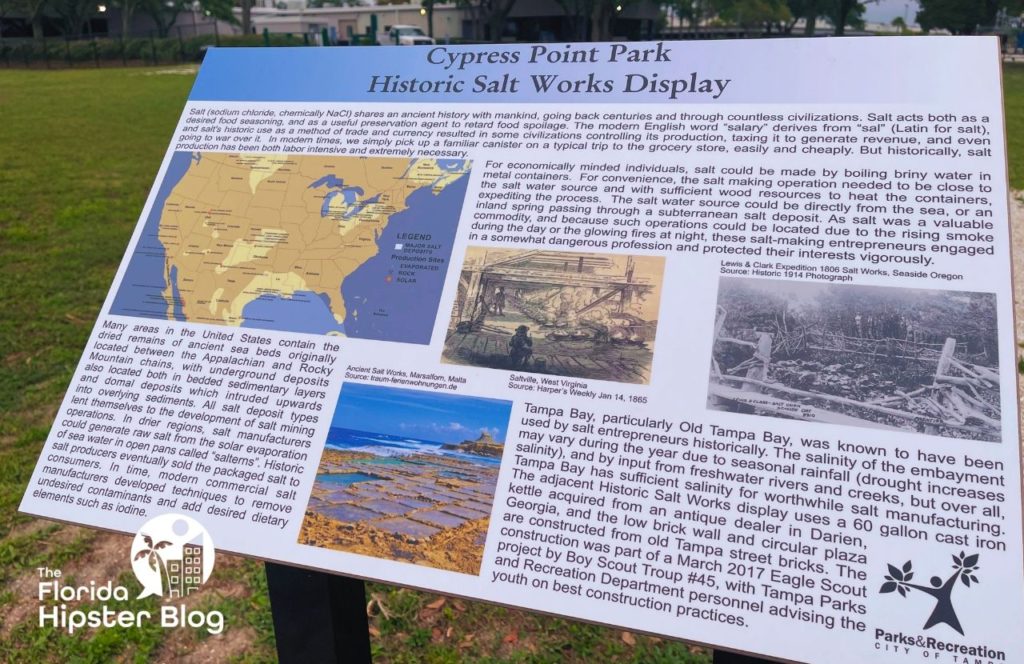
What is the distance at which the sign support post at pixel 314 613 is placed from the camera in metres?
1.74

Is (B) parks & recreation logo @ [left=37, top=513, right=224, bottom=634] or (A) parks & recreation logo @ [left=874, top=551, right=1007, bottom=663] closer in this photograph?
(A) parks & recreation logo @ [left=874, top=551, right=1007, bottom=663]

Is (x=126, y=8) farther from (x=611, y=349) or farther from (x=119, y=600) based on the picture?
(x=611, y=349)

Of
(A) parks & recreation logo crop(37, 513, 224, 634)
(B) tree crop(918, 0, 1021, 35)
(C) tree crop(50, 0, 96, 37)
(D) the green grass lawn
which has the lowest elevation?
(A) parks & recreation logo crop(37, 513, 224, 634)

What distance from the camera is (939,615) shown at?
123 cm

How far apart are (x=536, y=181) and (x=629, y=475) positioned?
762 mm

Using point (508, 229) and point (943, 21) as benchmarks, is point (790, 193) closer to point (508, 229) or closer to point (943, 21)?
point (508, 229)

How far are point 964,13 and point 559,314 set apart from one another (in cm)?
3440

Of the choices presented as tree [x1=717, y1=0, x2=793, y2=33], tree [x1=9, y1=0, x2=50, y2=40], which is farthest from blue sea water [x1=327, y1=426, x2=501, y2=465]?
tree [x1=717, y1=0, x2=793, y2=33]

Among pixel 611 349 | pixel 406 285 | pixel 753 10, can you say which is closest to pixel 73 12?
pixel 753 10

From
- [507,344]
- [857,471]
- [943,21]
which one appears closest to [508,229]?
[507,344]

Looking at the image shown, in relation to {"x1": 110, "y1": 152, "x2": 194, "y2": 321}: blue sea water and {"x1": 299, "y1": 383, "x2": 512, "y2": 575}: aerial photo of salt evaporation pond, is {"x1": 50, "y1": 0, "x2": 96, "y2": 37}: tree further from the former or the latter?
{"x1": 299, "y1": 383, "x2": 512, "y2": 575}: aerial photo of salt evaporation pond

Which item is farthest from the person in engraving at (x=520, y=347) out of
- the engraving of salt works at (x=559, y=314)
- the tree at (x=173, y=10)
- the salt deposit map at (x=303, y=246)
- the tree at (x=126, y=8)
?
the tree at (x=173, y=10)

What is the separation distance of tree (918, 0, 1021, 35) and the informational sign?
108ft

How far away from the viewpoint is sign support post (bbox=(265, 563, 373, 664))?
1.74 metres
